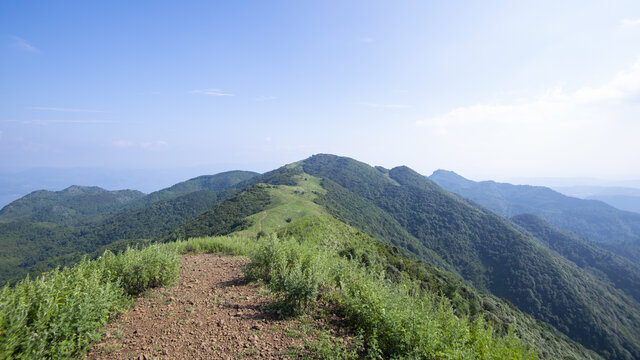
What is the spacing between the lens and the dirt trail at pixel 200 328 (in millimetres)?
5270

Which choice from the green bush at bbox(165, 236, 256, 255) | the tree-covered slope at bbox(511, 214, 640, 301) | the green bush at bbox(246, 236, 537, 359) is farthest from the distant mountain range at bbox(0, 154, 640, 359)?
the green bush at bbox(246, 236, 537, 359)

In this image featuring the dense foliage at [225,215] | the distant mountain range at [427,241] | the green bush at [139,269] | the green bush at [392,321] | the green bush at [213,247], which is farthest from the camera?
the distant mountain range at [427,241]

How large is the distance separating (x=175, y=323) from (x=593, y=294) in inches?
5681

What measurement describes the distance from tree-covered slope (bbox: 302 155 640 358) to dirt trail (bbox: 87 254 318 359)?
11858 centimetres

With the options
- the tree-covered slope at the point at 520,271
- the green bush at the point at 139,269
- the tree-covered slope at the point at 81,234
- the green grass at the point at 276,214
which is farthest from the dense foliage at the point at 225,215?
the tree-covered slope at the point at 520,271

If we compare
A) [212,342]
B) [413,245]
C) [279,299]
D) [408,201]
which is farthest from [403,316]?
[408,201]

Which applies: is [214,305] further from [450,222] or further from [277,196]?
[450,222]

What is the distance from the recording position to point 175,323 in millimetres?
6336

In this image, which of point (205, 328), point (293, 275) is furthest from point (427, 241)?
point (205, 328)

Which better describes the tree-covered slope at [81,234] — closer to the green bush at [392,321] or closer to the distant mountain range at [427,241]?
the distant mountain range at [427,241]

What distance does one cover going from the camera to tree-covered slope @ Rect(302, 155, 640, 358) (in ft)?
274

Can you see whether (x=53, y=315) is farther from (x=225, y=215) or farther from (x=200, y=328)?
(x=225, y=215)

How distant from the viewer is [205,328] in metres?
6.14

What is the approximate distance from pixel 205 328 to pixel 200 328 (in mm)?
117
